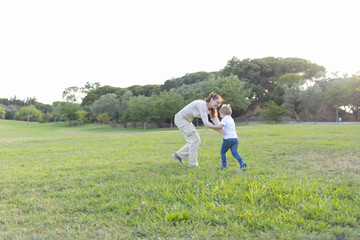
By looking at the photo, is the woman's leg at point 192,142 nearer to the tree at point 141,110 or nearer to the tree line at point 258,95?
Result: the tree line at point 258,95

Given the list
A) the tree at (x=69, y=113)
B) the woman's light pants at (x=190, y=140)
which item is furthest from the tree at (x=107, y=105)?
the woman's light pants at (x=190, y=140)

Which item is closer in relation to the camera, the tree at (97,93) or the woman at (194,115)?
the woman at (194,115)

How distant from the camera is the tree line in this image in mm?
43781

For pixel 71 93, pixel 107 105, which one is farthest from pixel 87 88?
pixel 107 105

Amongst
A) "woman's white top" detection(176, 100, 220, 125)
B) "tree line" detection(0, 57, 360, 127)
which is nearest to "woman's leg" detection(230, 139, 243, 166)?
"woman's white top" detection(176, 100, 220, 125)

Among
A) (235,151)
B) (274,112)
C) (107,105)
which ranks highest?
(107,105)

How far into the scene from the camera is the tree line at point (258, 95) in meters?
43.8

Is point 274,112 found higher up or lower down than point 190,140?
higher up

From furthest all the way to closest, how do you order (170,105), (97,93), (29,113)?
(97,93) < (29,113) < (170,105)

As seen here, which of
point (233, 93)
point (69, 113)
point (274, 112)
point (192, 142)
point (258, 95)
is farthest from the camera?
point (69, 113)

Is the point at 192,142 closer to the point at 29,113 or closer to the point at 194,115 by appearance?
the point at 194,115

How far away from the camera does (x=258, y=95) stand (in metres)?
58.0

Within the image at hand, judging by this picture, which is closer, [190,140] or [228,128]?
[228,128]

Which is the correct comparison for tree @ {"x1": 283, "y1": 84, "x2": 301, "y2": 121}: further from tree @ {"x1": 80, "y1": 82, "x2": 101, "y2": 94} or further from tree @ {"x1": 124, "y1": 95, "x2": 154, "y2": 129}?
tree @ {"x1": 80, "y1": 82, "x2": 101, "y2": 94}
